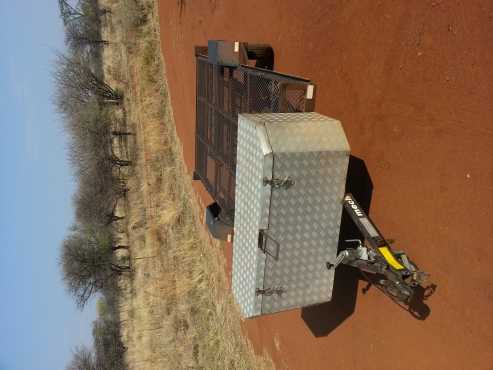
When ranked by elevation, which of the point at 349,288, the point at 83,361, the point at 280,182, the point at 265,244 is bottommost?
the point at 83,361

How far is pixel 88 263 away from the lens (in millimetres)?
18094

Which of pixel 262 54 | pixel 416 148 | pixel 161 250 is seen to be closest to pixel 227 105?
pixel 262 54

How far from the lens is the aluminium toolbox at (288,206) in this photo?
485cm

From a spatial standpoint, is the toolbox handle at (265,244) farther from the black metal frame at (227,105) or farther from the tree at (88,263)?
the tree at (88,263)

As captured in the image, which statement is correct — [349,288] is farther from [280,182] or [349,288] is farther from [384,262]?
[280,182]

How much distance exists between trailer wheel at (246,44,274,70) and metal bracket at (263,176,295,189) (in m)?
3.32

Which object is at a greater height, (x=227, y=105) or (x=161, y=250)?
(x=227, y=105)

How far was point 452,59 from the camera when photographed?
13.5 feet

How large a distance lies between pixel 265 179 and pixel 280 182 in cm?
17

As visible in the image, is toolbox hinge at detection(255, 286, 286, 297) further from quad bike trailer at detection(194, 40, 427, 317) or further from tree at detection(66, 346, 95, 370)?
tree at detection(66, 346, 95, 370)

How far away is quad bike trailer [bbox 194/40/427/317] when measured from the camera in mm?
4836

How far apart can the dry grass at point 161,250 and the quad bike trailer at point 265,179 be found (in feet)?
10.9

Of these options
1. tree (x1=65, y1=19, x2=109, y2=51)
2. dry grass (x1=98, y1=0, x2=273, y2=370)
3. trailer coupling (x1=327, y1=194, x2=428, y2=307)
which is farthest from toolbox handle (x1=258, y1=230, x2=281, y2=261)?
tree (x1=65, y1=19, x2=109, y2=51)

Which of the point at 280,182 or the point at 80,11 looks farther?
the point at 80,11
